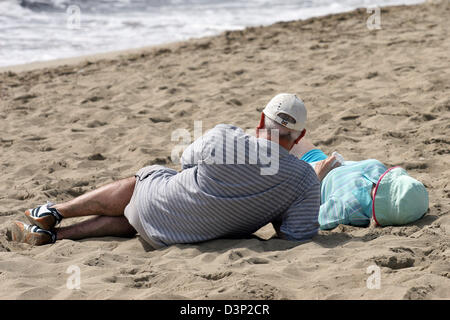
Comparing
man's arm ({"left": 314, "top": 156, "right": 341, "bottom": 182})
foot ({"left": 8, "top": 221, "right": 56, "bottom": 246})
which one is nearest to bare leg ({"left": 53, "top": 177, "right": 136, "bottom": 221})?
foot ({"left": 8, "top": 221, "right": 56, "bottom": 246})

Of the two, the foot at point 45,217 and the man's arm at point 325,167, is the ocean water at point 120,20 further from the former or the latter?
the man's arm at point 325,167

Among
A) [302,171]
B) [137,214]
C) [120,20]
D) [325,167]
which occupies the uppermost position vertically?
[120,20]

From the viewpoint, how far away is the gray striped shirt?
335cm

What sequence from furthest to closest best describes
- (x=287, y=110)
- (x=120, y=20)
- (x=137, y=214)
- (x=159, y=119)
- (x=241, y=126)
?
(x=120, y=20)
(x=159, y=119)
(x=241, y=126)
(x=137, y=214)
(x=287, y=110)

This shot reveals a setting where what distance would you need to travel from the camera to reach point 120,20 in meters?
12.8

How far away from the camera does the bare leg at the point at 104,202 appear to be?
3.80m


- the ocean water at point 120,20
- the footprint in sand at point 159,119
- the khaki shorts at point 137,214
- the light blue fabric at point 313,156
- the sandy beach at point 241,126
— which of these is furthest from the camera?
the ocean water at point 120,20

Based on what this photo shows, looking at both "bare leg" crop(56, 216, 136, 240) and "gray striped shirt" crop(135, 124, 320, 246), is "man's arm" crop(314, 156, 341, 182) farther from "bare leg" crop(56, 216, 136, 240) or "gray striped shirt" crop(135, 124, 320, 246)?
"bare leg" crop(56, 216, 136, 240)

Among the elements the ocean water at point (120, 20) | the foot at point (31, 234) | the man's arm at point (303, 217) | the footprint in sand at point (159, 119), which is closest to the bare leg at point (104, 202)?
the foot at point (31, 234)

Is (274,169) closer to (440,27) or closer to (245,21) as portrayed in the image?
(440,27)

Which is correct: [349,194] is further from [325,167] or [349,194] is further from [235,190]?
[235,190]

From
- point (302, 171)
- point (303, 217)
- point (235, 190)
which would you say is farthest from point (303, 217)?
point (235, 190)

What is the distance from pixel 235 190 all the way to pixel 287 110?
18.2 inches

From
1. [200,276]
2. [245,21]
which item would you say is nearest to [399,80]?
[200,276]
